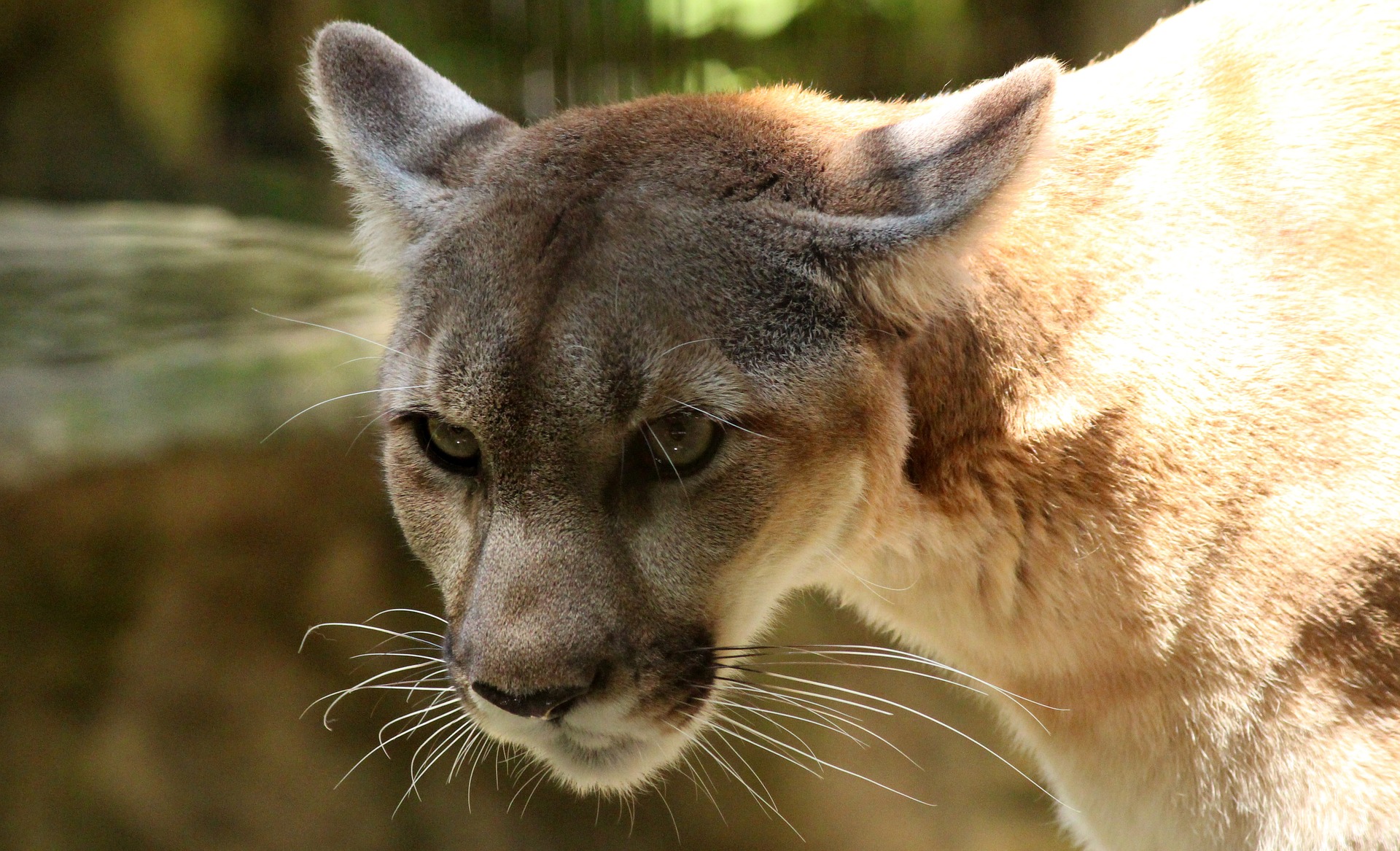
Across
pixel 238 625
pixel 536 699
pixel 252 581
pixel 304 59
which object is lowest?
pixel 238 625

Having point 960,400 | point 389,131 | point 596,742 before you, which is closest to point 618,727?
point 596,742

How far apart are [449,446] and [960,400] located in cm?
103

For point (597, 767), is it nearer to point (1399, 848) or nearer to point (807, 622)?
point (1399, 848)

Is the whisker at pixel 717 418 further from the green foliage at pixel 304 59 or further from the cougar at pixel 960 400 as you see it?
the green foliage at pixel 304 59

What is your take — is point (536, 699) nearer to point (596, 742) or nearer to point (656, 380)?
point (596, 742)

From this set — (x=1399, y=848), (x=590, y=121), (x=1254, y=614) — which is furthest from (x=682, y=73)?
(x=1399, y=848)

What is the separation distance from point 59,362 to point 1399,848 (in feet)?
15.4

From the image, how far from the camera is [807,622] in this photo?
5.08 m

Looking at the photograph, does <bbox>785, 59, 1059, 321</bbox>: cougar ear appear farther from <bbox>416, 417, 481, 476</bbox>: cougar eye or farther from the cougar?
<bbox>416, 417, 481, 476</bbox>: cougar eye

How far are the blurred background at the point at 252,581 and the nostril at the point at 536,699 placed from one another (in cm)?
229

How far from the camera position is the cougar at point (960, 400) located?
7.30 ft

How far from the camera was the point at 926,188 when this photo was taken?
7.47ft

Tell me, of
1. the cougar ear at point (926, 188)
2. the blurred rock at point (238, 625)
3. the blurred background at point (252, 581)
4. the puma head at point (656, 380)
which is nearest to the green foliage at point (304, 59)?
the blurred background at point (252, 581)

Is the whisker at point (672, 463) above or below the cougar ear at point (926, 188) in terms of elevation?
below
